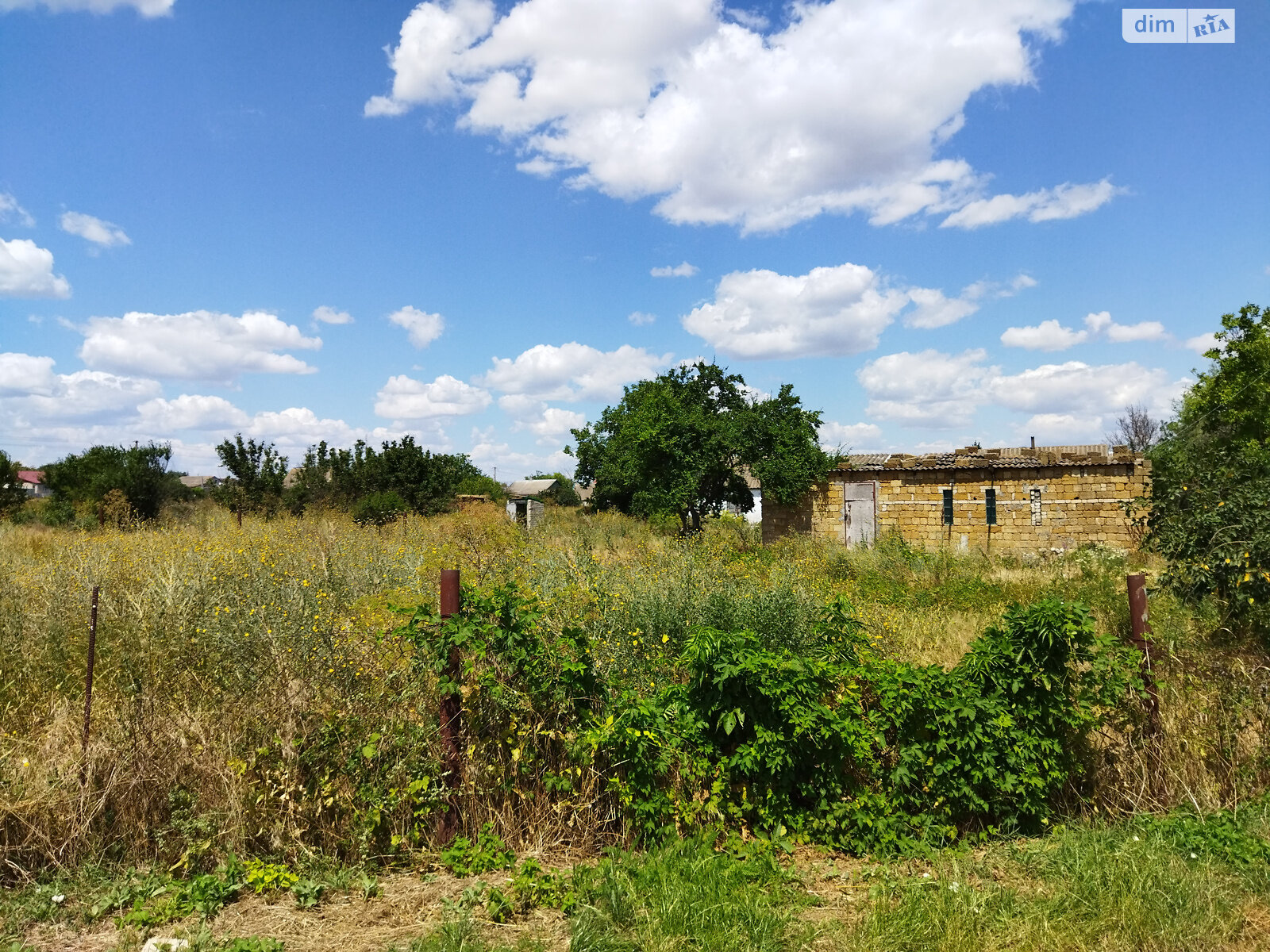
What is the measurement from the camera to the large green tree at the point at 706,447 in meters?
20.8

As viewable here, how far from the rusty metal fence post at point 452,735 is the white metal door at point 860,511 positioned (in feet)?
59.3

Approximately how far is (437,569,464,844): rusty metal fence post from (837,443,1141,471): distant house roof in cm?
1859

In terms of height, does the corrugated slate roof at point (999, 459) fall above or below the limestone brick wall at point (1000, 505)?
above

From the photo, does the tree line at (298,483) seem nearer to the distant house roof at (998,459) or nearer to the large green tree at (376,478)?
the large green tree at (376,478)

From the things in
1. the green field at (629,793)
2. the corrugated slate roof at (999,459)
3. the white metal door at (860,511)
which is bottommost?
the green field at (629,793)

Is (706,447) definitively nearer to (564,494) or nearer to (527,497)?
(527,497)

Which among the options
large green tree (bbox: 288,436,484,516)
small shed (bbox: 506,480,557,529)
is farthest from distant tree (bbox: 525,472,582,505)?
large green tree (bbox: 288,436,484,516)

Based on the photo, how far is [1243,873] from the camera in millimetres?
3684

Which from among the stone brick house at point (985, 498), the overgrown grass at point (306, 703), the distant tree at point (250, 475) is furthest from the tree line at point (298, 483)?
the overgrown grass at point (306, 703)

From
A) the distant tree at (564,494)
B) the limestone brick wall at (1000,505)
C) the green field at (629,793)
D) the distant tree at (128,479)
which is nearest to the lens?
the green field at (629,793)

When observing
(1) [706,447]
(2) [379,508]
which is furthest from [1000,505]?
(2) [379,508]

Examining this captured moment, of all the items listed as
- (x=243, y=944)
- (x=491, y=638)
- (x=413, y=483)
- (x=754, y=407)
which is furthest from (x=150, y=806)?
(x=413, y=483)

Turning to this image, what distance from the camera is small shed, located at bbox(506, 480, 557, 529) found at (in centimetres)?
3197

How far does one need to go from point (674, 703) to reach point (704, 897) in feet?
3.62
